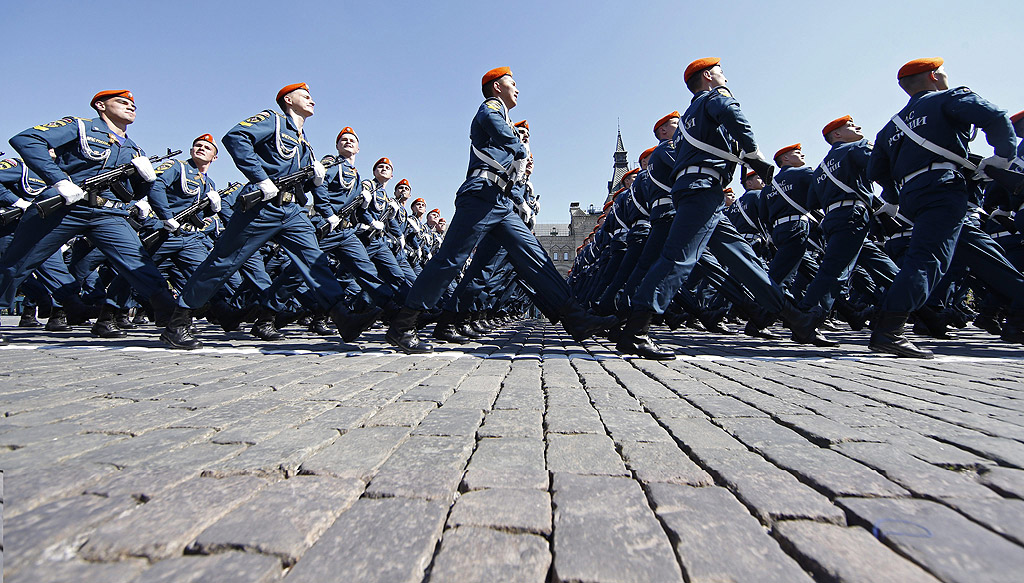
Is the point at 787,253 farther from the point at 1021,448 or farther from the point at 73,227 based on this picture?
the point at 73,227

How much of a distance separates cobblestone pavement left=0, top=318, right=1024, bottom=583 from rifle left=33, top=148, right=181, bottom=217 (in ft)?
9.53

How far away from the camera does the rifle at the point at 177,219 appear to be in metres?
7.45

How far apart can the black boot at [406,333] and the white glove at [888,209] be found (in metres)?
5.35

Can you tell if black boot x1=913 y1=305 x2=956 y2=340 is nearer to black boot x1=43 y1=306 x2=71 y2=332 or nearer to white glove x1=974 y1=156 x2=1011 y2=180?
white glove x1=974 y1=156 x2=1011 y2=180

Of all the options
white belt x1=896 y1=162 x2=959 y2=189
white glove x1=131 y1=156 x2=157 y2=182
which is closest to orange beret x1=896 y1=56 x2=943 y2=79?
white belt x1=896 y1=162 x2=959 y2=189

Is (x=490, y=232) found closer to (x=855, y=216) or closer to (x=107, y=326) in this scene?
(x=855, y=216)

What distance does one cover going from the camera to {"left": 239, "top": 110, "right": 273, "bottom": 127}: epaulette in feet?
16.8

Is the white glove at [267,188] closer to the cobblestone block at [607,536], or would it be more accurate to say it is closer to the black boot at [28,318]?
the cobblestone block at [607,536]

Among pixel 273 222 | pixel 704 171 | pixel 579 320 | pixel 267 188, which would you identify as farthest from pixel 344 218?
pixel 704 171

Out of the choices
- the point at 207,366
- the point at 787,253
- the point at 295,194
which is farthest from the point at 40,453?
the point at 787,253

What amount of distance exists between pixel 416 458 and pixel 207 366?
9.15 ft

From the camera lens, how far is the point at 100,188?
527 centimetres

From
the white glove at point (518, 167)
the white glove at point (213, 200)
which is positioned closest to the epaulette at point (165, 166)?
the white glove at point (213, 200)

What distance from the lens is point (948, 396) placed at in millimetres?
2604
